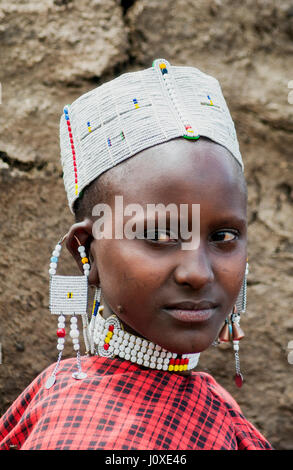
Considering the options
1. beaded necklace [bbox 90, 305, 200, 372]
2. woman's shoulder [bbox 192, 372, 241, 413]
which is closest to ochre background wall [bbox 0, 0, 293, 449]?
woman's shoulder [bbox 192, 372, 241, 413]

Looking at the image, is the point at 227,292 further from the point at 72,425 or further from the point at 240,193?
the point at 72,425

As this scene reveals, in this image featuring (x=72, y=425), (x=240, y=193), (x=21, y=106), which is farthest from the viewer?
(x=21, y=106)

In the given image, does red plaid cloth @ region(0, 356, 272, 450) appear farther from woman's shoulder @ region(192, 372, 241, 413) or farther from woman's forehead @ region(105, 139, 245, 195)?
woman's forehead @ region(105, 139, 245, 195)

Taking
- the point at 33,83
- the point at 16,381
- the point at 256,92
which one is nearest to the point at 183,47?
the point at 256,92

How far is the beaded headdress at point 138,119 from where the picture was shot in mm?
1761

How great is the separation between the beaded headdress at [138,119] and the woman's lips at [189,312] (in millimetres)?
490

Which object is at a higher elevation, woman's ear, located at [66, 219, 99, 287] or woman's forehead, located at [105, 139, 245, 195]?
woman's forehead, located at [105, 139, 245, 195]

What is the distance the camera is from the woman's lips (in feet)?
5.40

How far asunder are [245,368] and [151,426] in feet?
4.30

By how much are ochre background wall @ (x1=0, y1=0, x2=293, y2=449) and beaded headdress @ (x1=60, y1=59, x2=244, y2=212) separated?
2.85 feet

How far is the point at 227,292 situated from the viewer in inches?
67.9

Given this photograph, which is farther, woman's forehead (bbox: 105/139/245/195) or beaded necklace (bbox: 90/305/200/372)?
beaded necklace (bbox: 90/305/200/372)

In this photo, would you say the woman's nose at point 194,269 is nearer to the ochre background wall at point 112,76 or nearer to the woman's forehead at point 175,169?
the woman's forehead at point 175,169


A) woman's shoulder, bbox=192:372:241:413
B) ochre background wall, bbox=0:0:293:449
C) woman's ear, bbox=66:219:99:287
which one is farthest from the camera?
ochre background wall, bbox=0:0:293:449
